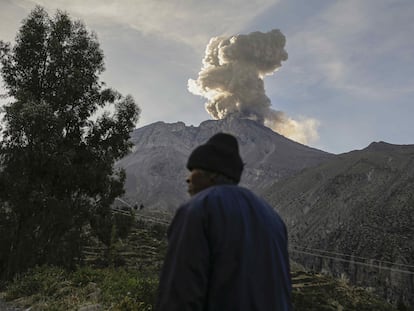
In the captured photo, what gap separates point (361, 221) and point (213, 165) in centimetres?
12493

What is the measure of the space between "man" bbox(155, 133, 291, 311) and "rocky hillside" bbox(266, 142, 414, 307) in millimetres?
95590

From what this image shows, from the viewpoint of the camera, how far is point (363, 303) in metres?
52.2

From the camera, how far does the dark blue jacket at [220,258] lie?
7.24 ft

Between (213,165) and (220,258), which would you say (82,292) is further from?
(220,258)

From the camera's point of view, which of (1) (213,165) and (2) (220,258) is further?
(1) (213,165)

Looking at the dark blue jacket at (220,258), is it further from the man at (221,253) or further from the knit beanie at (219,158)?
the knit beanie at (219,158)

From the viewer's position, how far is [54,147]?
60.5ft

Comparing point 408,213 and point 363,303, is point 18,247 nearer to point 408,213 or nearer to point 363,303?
point 363,303

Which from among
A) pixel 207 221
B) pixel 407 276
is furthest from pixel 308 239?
pixel 207 221

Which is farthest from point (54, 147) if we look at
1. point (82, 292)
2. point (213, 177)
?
point (213, 177)

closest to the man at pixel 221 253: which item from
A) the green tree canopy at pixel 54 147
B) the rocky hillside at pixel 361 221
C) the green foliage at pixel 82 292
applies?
the green foliage at pixel 82 292

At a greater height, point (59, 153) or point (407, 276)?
point (59, 153)

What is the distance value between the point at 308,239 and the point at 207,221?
130 metres

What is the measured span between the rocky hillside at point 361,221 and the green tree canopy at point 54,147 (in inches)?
3273
